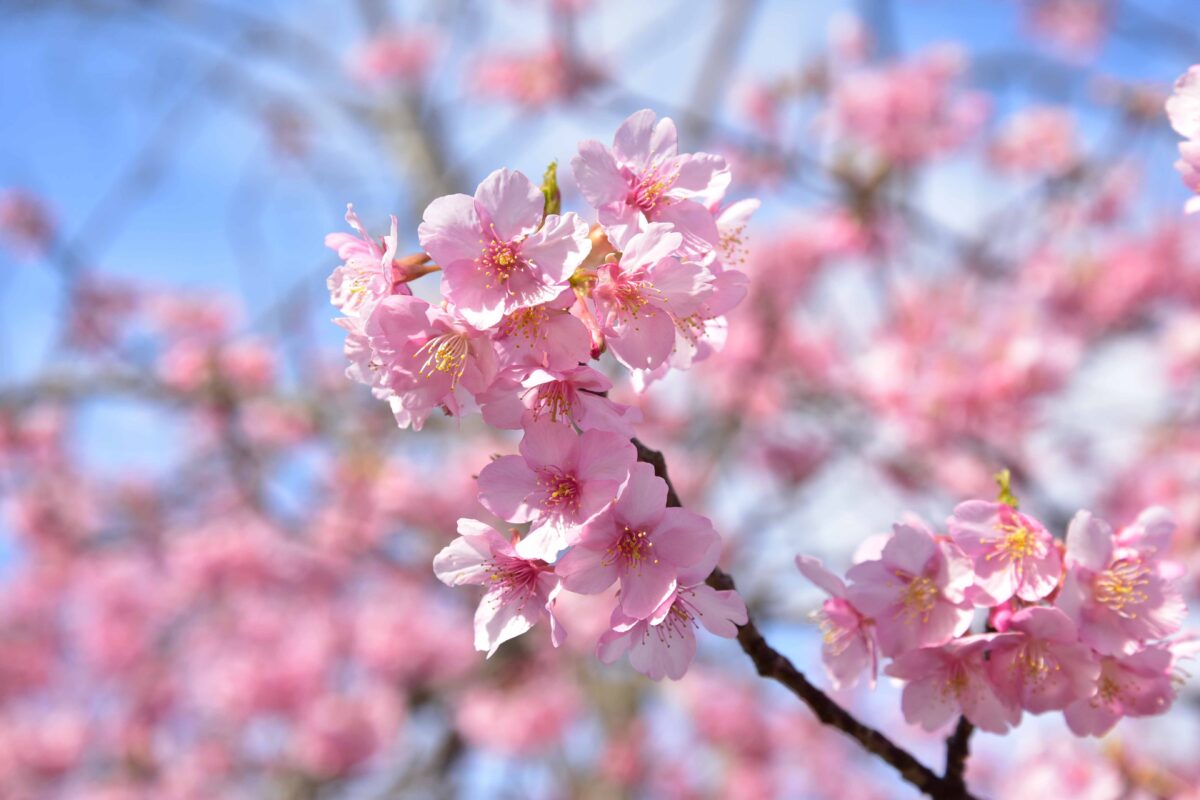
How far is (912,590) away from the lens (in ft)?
3.55

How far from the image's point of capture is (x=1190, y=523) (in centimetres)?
356

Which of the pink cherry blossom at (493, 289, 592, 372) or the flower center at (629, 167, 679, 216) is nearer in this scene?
the pink cherry blossom at (493, 289, 592, 372)

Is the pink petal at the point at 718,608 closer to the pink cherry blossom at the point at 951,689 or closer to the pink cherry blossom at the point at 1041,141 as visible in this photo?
the pink cherry blossom at the point at 951,689

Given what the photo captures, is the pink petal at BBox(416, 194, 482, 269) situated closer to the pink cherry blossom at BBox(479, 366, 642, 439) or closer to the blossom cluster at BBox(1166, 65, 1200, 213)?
the pink cherry blossom at BBox(479, 366, 642, 439)

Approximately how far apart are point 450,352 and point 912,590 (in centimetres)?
60

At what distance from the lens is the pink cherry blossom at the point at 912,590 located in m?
1.05

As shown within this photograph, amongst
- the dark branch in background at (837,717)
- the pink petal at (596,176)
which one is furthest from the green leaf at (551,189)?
the dark branch in background at (837,717)

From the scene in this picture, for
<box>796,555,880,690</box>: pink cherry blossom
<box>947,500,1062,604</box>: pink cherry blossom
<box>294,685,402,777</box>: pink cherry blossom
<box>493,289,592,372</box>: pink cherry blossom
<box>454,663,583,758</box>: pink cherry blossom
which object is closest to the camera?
<box>493,289,592,372</box>: pink cherry blossom

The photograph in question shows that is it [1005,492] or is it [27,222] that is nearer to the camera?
[1005,492]

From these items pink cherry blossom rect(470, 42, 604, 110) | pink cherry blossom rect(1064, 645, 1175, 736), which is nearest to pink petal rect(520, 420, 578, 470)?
pink cherry blossom rect(1064, 645, 1175, 736)

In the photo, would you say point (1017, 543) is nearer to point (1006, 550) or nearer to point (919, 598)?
point (1006, 550)

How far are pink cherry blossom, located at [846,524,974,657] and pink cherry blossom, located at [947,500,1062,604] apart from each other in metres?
0.02

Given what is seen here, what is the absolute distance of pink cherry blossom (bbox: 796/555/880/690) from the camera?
44.8 inches

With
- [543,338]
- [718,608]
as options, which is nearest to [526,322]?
[543,338]
